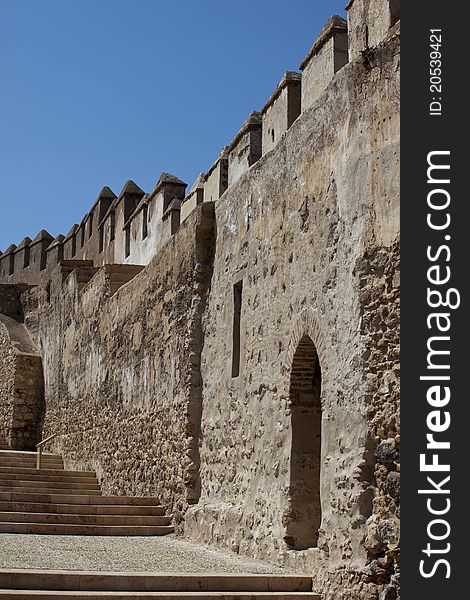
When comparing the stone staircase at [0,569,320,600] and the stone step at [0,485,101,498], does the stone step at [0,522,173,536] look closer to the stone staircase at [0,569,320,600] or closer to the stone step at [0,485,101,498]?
the stone step at [0,485,101,498]

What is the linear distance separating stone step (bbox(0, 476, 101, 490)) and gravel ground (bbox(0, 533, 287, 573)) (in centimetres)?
280

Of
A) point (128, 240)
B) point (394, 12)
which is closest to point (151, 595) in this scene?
point (394, 12)

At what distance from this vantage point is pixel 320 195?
7953 millimetres

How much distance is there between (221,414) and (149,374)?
3104 mm

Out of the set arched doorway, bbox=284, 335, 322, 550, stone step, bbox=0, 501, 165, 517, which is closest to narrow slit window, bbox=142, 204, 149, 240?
stone step, bbox=0, 501, 165, 517

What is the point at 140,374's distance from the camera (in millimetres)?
13695

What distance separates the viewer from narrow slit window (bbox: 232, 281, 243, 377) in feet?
33.1

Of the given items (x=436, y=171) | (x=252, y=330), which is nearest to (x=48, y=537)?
(x=252, y=330)

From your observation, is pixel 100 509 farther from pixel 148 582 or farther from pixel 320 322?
pixel 320 322

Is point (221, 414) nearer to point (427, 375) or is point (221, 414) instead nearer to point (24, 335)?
point (427, 375)

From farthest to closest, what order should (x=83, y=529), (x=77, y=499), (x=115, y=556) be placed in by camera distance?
1. (x=77, y=499)
2. (x=83, y=529)
3. (x=115, y=556)

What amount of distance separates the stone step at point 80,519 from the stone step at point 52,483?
5.51 feet

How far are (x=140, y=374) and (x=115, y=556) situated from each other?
5021 mm

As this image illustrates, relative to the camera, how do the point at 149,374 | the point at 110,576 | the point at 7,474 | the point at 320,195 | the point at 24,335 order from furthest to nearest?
the point at 24,335
the point at 7,474
the point at 149,374
the point at 320,195
the point at 110,576
